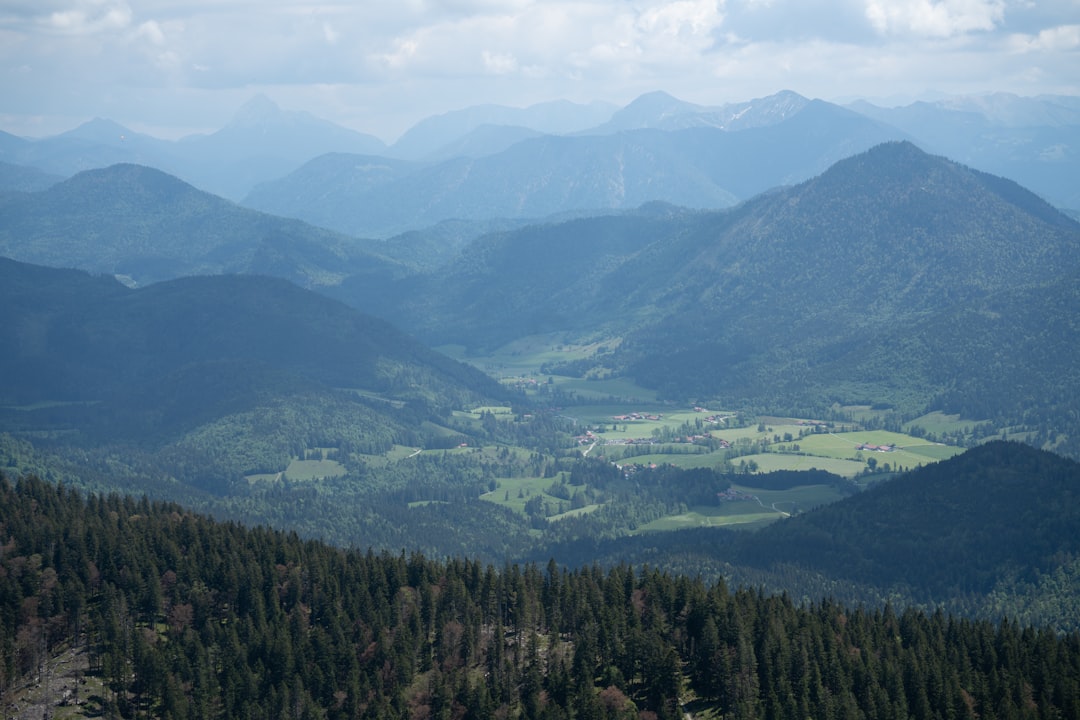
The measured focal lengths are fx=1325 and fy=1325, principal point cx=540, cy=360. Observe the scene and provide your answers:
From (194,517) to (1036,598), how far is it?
93.1m

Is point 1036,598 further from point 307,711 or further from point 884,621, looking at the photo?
point 307,711

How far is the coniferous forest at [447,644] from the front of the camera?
327ft

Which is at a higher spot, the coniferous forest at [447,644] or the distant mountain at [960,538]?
the distant mountain at [960,538]

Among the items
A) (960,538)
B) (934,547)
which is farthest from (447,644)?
(960,538)

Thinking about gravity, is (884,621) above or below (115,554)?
below

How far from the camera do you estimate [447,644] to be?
109 m

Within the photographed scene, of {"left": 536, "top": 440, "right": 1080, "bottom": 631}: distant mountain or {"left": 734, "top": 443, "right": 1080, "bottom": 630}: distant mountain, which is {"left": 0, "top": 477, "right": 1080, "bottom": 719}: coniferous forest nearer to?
{"left": 536, "top": 440, "right": 1080, "bottom": 631}: distant mountain

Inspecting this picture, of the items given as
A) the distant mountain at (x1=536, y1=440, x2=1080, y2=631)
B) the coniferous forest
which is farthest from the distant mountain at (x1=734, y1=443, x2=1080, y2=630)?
the coniferous forest

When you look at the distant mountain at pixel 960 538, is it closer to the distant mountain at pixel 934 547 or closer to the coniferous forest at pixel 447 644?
the distant mountain at pixel 934 547

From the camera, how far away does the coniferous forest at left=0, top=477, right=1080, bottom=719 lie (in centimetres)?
9956

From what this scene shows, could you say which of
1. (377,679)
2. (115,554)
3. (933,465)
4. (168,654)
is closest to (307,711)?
(377,679)

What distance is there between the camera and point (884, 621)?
376ft

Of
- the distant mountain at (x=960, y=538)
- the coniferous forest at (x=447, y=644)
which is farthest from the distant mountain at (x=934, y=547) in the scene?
the coniferous forest at (x=447, y=644)

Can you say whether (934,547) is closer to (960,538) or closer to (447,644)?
(960,538)
